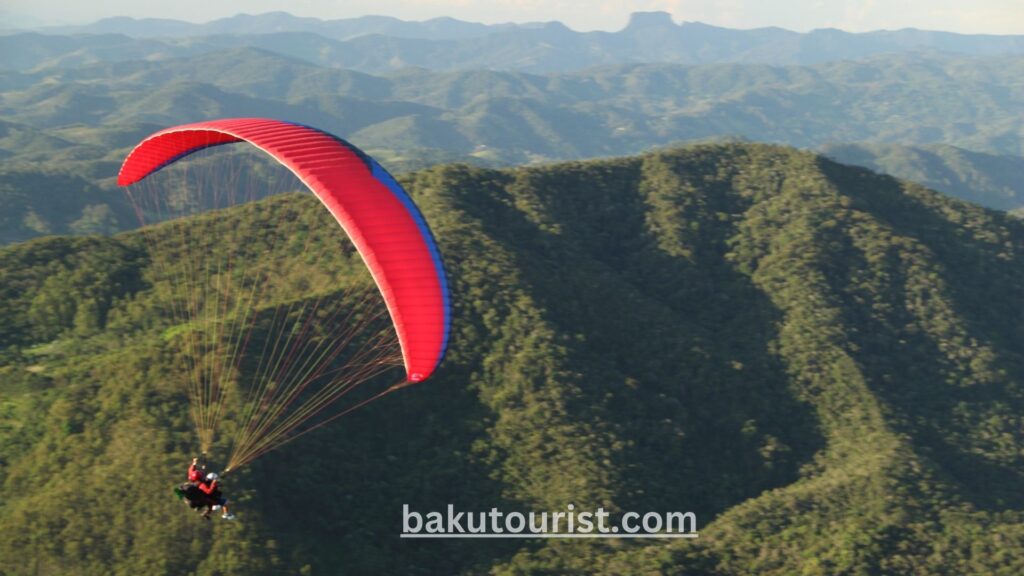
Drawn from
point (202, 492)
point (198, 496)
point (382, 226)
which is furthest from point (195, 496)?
point (382, 226)

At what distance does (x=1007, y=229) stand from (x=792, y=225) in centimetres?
2233

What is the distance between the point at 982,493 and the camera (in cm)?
5722

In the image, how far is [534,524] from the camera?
4828 cm

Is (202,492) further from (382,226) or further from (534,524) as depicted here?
(534,524)

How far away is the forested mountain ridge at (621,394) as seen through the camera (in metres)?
44.3

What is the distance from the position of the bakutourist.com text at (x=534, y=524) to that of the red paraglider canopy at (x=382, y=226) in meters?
25.4

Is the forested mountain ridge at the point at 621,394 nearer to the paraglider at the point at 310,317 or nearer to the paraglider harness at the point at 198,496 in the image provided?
the paraglider at the point at 310,317

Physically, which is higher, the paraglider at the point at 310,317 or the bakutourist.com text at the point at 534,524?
the paraglider at the point at 310,317

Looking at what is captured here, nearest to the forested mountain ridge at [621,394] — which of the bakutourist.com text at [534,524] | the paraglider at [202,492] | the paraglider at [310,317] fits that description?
the bakutourist.com text at [534,524]

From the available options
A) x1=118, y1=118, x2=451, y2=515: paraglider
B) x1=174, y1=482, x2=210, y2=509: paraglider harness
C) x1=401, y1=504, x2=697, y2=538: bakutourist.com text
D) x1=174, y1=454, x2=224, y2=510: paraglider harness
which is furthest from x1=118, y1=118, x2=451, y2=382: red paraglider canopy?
x1=401, y1=504, x2=697, y2=538: bakutourist.com text

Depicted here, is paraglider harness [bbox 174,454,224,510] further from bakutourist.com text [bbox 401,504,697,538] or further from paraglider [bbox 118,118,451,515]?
bakutourist.com text [bbox 401,504,697,538]

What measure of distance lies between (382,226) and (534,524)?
28.0 metres

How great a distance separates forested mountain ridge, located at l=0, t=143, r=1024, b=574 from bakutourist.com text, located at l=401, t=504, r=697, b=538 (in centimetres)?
72

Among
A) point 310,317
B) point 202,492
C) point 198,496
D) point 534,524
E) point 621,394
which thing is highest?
point 310,317
